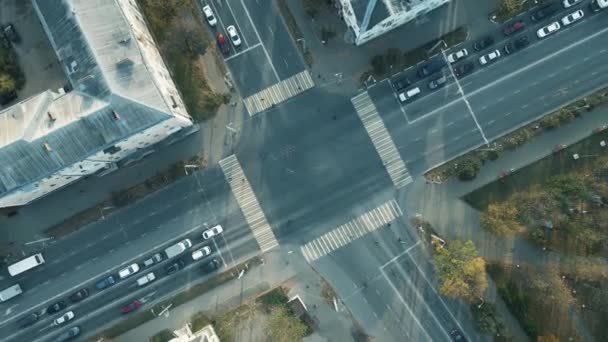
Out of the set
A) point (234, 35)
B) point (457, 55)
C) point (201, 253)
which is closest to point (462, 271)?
point (457, 55)

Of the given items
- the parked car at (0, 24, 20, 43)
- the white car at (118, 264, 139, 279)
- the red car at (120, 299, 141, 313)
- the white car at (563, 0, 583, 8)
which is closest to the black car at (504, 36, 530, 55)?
the white car at (563, 0, 583, 8)

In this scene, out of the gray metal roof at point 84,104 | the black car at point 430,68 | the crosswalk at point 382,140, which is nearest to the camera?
the gray metal roof at point 84,104

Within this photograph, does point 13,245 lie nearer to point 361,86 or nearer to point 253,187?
point 253,187

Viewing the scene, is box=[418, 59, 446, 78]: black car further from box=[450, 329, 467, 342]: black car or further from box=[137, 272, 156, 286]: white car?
box=[137, 272, 156, 286]: white car

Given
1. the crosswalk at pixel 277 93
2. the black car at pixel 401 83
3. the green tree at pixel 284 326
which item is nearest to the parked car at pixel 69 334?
the green tree at pixel 284 326

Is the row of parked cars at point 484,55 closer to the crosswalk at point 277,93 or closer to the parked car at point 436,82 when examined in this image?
the parked car at point 436,82
